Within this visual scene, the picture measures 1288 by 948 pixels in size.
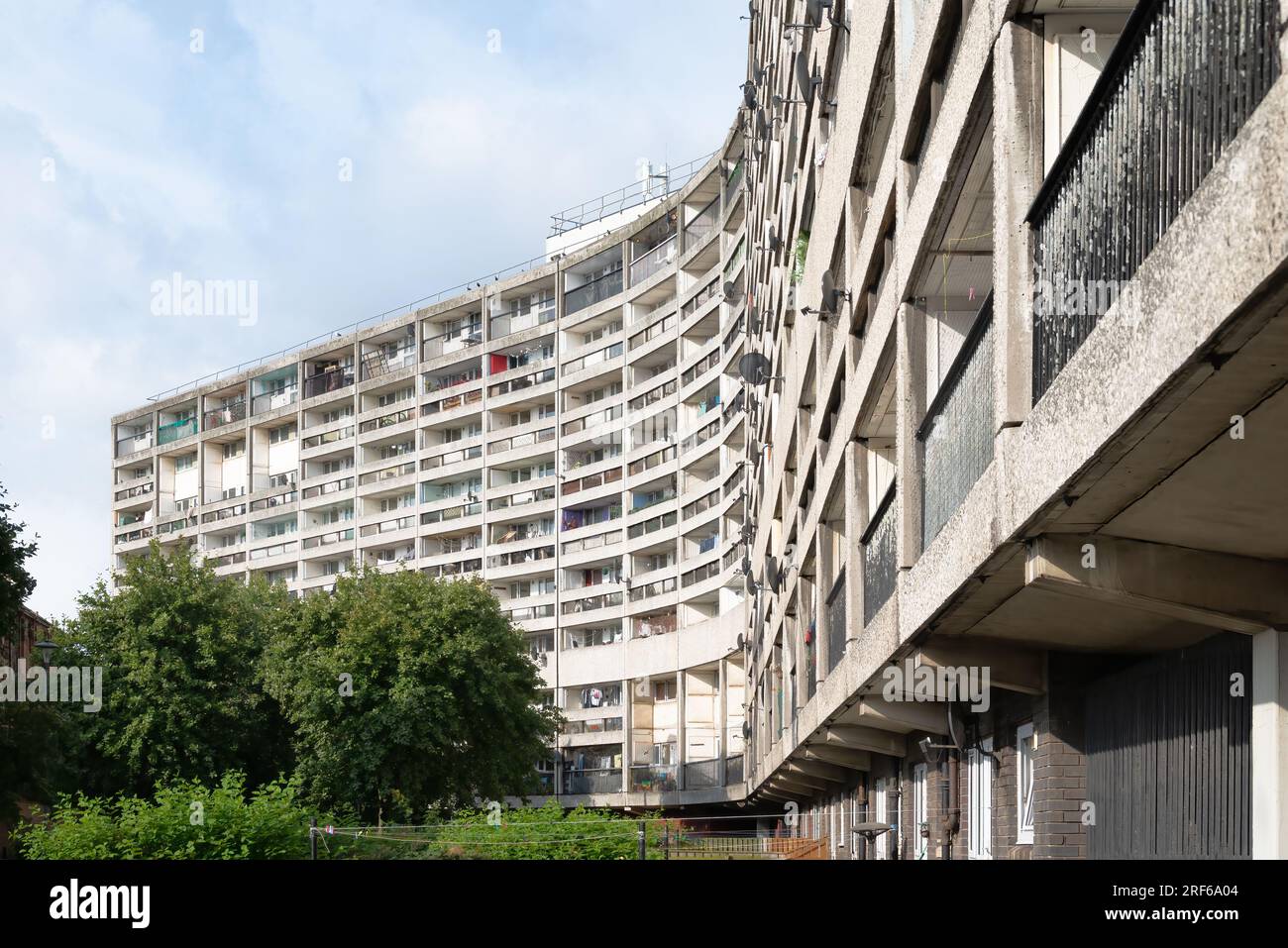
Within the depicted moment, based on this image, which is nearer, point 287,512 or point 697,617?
point 697,617

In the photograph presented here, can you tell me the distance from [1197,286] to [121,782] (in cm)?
4341

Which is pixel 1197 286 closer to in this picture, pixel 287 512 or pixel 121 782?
pixel 121 782

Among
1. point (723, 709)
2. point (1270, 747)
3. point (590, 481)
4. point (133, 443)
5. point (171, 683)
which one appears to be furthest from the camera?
point (133, 443)

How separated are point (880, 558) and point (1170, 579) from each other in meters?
6.07

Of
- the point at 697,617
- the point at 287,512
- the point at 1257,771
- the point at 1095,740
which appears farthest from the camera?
the point at 287,512

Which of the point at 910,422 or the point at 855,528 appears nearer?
the point at 910,422

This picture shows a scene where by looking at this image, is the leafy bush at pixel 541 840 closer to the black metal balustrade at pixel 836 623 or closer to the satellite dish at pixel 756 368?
the black metal balustrade at pixel 836 623

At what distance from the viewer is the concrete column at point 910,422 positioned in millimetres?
10508

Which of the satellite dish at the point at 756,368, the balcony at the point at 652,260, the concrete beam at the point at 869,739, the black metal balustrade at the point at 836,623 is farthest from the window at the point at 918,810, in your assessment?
the balcony at the point at 652,260

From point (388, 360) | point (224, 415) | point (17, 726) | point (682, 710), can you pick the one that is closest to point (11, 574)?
point (17, 726)

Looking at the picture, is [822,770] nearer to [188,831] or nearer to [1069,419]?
[188,831]

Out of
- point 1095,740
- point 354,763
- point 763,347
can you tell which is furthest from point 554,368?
point 1095,740

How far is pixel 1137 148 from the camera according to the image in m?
5.04
